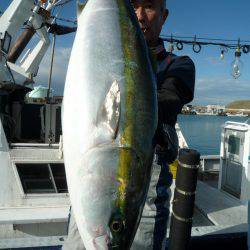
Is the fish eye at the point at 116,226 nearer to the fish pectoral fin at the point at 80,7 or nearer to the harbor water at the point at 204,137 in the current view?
the fish pectoral fin at the point at 80,7

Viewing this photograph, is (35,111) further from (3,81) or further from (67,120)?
(67,120)

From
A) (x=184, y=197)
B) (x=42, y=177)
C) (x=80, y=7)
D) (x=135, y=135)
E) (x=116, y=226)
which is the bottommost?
(x=42, y=177)

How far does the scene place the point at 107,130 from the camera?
1674 mm

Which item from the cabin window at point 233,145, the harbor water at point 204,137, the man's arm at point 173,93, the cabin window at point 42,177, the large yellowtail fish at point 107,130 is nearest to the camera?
the large yellowtail fish at point 107,130

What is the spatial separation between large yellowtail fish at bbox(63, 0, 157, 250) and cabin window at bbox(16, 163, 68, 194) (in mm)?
4135

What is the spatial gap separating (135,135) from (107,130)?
154 millimetres

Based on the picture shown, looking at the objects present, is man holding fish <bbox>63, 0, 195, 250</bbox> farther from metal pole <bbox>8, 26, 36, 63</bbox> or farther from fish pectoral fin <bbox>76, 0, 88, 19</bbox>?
metal pole <bbox>8, 26, 36, 63</bbox>

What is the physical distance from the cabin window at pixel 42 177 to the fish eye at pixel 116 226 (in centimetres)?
418

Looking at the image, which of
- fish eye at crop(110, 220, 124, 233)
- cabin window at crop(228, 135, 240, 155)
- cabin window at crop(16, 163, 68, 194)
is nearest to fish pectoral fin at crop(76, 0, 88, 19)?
fish eye at crop(110, 220, 124, 233)

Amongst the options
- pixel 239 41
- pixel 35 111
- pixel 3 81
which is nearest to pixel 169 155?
pixel 3 81

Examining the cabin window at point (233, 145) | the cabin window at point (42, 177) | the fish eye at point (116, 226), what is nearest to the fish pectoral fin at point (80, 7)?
the fish eye at point (116, 226)

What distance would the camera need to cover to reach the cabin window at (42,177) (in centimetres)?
567

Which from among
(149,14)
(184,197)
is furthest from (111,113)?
(184,197)

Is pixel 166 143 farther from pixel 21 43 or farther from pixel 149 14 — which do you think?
pixel 21 43
